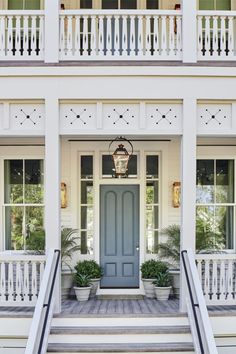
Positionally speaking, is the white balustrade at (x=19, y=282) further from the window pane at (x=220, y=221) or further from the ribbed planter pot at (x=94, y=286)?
the window pane at (x=220, y=221)

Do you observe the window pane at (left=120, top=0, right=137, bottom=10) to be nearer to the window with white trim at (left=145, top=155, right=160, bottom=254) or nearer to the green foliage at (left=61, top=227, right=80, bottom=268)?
the window with white trim at (left=145, top=155, right=160, bottom=254)

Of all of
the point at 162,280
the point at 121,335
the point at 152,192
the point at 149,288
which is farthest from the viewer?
the point at 152,192

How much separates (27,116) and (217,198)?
4.28 m

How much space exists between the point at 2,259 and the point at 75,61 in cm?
326

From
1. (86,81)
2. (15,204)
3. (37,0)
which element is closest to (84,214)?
(15,204)

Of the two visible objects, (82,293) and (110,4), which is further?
(110,4)

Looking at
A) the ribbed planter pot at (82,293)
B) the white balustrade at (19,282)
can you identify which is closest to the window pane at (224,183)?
the ribbed planter pot at (82,293)

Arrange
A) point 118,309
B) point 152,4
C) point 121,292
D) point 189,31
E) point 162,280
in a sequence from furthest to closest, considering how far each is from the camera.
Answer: point 152,4, point 121,292, point 162,280, point 118,309, point 189,31

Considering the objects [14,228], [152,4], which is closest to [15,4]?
[152,4]

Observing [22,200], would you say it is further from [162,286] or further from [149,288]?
[162,286]

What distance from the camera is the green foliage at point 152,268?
845cm

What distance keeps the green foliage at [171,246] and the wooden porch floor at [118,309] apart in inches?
32.1

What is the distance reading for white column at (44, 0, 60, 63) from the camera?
707 cm

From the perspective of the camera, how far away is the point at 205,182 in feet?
30.5
